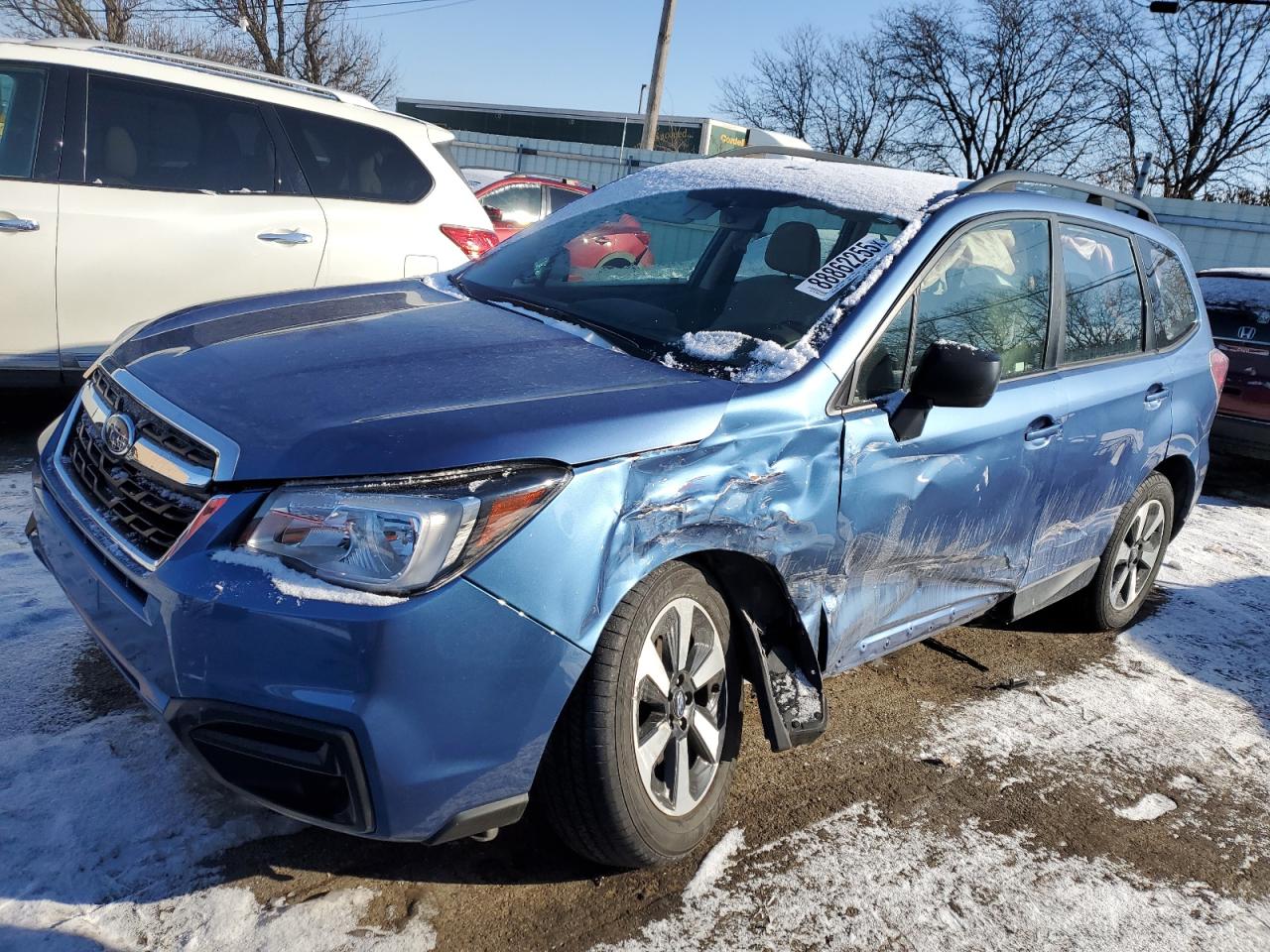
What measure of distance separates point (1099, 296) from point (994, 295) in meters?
0.83

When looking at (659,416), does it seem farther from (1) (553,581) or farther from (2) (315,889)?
(2) (315,889)

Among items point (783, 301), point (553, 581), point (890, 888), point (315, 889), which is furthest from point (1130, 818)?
point (315, 889)

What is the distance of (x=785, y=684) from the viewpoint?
2.78m

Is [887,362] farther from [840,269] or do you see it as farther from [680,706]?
[680,706]

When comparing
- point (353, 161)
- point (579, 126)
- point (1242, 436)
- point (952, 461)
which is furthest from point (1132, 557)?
point (579, 126)

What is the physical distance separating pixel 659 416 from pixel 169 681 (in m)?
1.14

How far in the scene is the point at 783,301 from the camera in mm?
3053

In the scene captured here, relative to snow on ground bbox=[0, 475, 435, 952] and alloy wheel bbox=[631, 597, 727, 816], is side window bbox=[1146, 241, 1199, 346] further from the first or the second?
snow on ground bbox=[0, 475, 435, 952]

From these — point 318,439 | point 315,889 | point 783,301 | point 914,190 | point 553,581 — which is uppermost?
Result: point 914,190

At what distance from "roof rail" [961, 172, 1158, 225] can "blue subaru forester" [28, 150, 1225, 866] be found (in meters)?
0.02

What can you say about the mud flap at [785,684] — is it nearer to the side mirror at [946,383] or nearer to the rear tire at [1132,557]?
the side mirror at [946,383]

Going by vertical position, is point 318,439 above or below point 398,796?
above

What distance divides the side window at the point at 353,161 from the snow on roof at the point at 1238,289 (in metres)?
6.12

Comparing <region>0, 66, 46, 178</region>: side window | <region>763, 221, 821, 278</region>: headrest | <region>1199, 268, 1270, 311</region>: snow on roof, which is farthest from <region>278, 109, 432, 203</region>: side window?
<region>1199, 268, 1270, 311</region>: snow on roof
